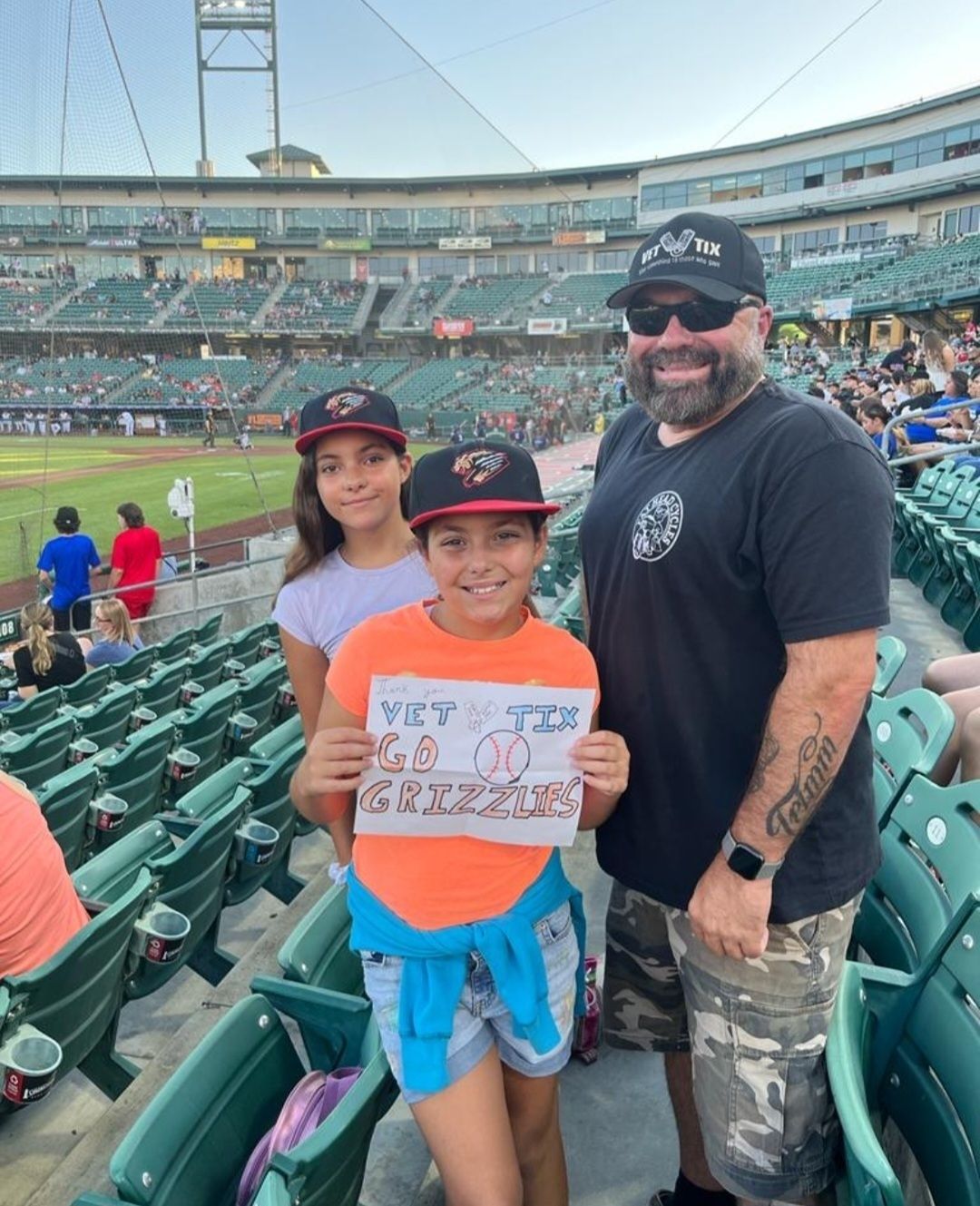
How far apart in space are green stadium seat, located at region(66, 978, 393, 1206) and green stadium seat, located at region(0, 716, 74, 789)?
134 inches

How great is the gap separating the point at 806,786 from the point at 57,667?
22.3ft

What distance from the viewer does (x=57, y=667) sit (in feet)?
23.3

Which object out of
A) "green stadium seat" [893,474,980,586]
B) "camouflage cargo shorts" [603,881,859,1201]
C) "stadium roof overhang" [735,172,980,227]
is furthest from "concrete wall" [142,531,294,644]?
"stadium roof overhang" [735,172,980,227]

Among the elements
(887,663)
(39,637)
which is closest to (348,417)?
(887,663)

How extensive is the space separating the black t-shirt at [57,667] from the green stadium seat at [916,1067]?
A: 6.65m

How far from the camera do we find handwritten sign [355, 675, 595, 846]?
154cm

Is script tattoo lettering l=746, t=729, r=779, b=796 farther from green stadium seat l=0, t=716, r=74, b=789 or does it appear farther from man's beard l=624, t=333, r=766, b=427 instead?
green stadium seat l=0, t=716, r=74, b=789

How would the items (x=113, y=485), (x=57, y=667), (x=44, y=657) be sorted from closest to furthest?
1. (x=44, y=657)
2. (x=57, y=667)
3. (x=113, y=485)

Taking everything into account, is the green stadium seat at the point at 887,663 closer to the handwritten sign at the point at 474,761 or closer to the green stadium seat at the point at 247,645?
the handwritten sign at the point at 474,761

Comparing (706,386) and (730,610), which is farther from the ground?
(706,386)

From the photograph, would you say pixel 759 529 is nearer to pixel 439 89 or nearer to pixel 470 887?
pixel 470 887

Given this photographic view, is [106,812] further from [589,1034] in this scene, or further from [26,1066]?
[589,1034]

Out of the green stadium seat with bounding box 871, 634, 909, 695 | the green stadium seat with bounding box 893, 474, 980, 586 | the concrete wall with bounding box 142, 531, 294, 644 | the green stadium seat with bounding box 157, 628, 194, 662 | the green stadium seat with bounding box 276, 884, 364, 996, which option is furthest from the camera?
the concrete wall with bounding box 142, 531, 294, 644

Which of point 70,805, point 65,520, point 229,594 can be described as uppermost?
point 65,520
